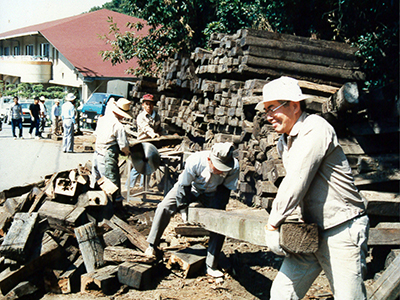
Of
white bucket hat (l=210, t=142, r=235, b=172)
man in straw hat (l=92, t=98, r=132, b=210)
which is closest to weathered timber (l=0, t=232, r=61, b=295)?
man in straw hat (l=92, t=98, r=132, b=210)

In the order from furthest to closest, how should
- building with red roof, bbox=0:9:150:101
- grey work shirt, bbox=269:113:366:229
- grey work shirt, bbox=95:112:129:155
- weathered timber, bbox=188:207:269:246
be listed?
building with red roof, bbox=0:9:150:101
grey work shirt, bbox=95:112:129:155
weathered timber, bbox=188:207:269:246
grey work shirt, bbox=269:113:366:229

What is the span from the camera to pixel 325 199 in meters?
2.70

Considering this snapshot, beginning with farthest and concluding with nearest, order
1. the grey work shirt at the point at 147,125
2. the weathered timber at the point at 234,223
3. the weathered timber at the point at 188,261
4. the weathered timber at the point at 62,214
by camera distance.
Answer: the grey work shirt at the point at 147,125 < the weathered timber at the point at 62,214 < the weathered timber at the point at 188,261 < the weathered timber at the point at 234,223

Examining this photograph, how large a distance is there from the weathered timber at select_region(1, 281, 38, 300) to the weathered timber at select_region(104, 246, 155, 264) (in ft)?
2.89

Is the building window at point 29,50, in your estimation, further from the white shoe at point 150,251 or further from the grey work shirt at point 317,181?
the grey work shirt at point 317,181

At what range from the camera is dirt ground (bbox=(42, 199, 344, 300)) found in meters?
4.36

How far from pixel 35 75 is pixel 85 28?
610 cm

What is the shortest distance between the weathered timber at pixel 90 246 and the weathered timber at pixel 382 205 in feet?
11.2

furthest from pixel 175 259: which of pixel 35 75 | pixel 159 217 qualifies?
pixel 35 75

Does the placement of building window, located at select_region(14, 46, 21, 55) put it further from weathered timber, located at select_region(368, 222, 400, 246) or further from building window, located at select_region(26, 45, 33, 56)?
weathered timber, located at select_region(368, 222, 400, 246)

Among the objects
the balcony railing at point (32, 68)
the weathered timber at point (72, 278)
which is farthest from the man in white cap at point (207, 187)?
the balcony railing at point (32, 68)

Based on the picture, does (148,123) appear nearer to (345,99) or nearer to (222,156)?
(222,156)

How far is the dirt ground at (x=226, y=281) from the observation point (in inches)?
172

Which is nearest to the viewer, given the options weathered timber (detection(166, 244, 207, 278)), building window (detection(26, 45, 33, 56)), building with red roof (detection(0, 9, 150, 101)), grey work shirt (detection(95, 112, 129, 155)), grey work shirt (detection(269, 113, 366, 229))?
grey work shirt (detection(269, 113, 366, 229))
